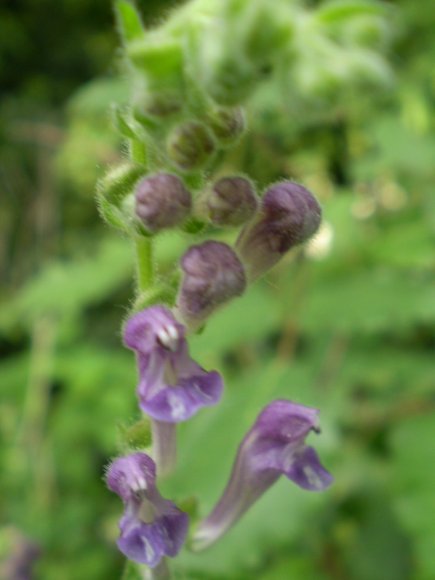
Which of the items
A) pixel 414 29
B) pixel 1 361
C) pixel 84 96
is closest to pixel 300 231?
pixel 84 96

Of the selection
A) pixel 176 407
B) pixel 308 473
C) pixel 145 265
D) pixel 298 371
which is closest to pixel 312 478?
pixel 308 473

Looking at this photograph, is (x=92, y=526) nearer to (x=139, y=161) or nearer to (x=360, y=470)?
(x=360, y=470)

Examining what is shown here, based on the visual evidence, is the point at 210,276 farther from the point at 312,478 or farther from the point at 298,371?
the point at 298,371

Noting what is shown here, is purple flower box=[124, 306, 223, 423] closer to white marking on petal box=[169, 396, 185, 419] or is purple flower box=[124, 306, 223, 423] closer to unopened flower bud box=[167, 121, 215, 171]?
white marking on petal box=[169, 396, 185, 419]

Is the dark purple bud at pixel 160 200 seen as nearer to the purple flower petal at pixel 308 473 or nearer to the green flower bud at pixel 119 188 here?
the green flower bud at pixel 119 188

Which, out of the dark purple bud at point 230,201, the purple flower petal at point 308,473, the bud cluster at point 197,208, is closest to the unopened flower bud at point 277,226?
the bud cluster at point 197,208

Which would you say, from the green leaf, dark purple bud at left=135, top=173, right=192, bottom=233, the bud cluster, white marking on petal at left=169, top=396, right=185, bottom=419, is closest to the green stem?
the bud cluster

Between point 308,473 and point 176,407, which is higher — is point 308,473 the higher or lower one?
the lower one
